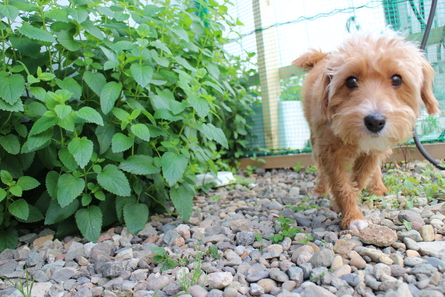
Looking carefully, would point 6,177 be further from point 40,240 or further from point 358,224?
point 358,224

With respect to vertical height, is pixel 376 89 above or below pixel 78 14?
below

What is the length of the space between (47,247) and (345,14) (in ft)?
11.8

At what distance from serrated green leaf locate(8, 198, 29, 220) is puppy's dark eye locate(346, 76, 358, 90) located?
212cm

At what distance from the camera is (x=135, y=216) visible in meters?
2.30

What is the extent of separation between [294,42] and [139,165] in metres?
2.85

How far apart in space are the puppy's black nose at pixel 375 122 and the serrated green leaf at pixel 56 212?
1.88 metres

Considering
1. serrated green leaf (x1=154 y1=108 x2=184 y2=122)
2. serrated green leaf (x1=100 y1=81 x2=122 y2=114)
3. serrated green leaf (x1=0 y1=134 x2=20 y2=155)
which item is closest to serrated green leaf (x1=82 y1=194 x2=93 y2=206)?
serrated green leaf (x1=0 y1=134 x2=20 y2=155)

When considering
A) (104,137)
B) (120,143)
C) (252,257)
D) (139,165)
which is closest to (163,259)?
(252,257)

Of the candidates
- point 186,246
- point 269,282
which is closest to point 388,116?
point 269,282

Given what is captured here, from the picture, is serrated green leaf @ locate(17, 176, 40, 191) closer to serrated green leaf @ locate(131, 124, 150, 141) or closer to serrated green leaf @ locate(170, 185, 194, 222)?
serrated green leaf @ locate(131, 124, 150, 141)

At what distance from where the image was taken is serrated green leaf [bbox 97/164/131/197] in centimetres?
206

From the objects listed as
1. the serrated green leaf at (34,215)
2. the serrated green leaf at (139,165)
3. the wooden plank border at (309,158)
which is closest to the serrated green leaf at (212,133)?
the serrated green leaf at (139,165)

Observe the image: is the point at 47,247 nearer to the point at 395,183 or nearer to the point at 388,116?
the point at 388,116

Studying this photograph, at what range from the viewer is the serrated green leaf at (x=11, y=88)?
187cm
